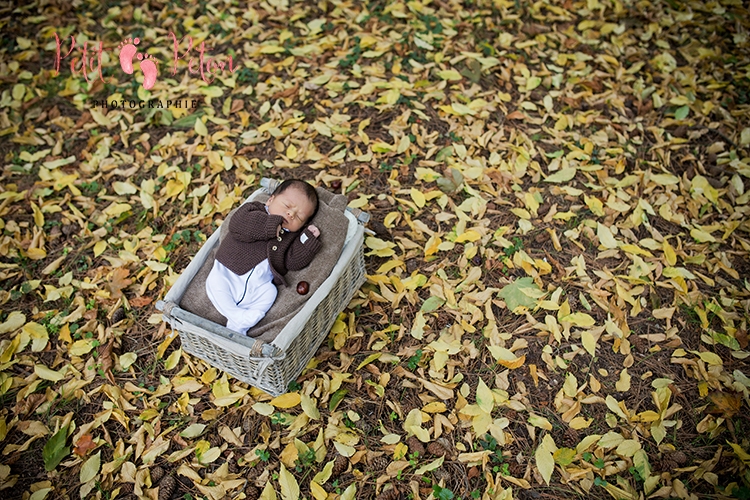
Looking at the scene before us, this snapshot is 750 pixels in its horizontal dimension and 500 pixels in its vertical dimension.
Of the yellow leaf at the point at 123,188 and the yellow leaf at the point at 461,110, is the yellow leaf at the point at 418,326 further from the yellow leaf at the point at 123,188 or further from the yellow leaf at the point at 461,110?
the yellow leaf at the point at 123,188

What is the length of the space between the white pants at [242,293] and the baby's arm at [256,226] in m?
0.16

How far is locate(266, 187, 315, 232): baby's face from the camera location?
2848mm

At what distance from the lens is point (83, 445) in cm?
278

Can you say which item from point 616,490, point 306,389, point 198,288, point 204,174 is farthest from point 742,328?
point 204,174

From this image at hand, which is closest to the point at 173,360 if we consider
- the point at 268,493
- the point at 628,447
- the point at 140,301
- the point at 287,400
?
the point at 140,301

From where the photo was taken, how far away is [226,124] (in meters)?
4.20

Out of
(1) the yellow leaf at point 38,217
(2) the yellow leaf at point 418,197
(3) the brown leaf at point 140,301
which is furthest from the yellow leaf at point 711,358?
(1) the yellow leaf at point 38,217

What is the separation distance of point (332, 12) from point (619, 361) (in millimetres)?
3844

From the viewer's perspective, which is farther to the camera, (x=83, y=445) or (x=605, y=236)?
(x=605, y=236)

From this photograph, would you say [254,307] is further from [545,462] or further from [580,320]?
[580,320]

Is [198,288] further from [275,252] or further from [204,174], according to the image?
[204,174]

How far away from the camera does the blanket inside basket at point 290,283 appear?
274 cm

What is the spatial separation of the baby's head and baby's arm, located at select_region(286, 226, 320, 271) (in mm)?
69

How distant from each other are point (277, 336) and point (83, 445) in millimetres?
1244
